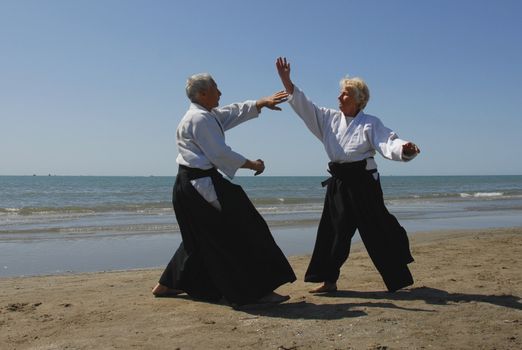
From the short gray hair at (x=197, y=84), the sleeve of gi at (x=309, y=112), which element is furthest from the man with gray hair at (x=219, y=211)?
the sleeve of gi at (x=309, y=112)

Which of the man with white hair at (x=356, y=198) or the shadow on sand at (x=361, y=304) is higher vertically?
the man with white hair at (x=356, y=198)

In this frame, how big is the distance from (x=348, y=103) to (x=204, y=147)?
49.2 inches

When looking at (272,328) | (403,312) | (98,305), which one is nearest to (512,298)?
(403,312)

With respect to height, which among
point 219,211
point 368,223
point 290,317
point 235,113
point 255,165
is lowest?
point 290,317

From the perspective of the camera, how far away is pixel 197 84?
405 centimetres

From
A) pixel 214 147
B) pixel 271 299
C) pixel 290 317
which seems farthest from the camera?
pixel 271 299

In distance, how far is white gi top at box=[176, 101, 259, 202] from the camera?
3.88m

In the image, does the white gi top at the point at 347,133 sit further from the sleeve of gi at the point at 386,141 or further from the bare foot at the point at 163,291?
the bare foot at the point at 163,291

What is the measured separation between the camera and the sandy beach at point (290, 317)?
3193 millimetres

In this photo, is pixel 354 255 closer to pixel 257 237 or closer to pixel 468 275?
pixel 468 275

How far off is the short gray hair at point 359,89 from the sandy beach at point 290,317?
5.06 feet

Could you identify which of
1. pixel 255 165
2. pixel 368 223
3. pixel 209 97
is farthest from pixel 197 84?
pixel 368 223

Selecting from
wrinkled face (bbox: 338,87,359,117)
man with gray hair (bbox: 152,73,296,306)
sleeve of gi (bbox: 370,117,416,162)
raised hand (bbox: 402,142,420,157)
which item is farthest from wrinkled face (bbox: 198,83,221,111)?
raised hand (bbox: 402,142,420,157)

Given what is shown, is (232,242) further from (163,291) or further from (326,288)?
(326,288)
